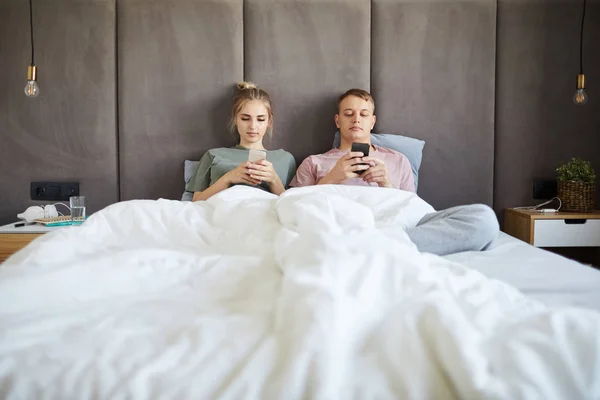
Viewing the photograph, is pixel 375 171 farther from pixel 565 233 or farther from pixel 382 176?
pixel 565 233

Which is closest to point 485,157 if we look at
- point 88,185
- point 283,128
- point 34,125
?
point 283,128

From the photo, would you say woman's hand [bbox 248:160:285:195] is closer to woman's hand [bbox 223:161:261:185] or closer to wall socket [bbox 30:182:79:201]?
woman's hand [bbox 223:161:261:185]

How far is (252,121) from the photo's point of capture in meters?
2.10

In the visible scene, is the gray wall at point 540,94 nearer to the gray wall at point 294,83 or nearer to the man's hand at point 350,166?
the gray wall at point 294,83

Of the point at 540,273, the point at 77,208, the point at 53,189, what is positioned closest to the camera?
the point at 540,273

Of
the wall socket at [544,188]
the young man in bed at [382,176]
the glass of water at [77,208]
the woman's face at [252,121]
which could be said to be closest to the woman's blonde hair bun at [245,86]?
the woman's face at [252,121]

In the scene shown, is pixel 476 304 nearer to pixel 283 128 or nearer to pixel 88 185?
pixel 283 128

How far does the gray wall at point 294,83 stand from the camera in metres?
2.27

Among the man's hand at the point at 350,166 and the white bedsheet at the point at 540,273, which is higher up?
the man's hand at the point at 350,166

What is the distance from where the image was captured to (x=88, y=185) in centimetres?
229

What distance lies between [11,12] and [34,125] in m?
0.60

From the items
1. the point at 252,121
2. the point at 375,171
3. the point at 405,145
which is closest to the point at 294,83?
the point at 252,121

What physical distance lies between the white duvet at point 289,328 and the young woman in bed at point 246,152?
1.19 m

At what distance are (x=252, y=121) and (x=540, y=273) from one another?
1.46 m
